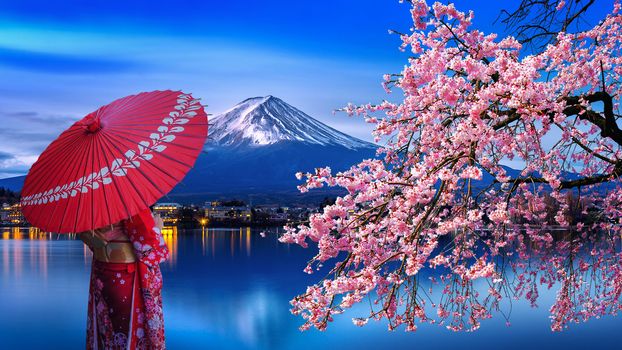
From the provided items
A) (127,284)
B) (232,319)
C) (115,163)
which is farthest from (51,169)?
(232,319)

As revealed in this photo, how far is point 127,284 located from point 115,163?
75 centimetres

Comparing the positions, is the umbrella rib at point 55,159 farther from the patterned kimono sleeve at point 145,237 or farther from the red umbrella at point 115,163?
the patterned kimono sleeve at point 145,237

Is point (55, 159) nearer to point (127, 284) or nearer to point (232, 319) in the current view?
point (127, 284)

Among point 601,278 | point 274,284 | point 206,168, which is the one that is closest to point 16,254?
point 274,284

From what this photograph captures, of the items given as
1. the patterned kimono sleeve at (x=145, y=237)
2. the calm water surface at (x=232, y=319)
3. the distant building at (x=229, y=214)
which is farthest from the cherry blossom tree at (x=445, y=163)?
the distant building at (x=229, y=214)

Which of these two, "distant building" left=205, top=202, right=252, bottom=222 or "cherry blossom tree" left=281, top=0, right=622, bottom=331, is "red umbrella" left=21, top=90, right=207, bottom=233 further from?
"distant building" left=205, top=202, right=252, bottom=222

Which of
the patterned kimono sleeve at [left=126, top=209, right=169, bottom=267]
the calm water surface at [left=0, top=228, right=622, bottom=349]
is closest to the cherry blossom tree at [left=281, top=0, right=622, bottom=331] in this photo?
the patterned kimono sleeve at [left=126, top=209, right=169, bottom=267]

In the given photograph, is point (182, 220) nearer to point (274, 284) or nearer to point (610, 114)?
point (274, 284)

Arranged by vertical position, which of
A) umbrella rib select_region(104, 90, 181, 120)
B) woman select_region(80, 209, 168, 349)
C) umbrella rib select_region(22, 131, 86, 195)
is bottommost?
woman select_region(80, 209, 168, 349)

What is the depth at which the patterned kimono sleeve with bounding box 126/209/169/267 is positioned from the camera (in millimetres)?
3691

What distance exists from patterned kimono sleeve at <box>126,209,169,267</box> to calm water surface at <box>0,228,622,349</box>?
11703 mm

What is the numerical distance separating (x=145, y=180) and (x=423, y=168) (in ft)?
5.06

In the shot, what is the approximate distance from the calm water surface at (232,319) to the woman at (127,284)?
37.7 feet

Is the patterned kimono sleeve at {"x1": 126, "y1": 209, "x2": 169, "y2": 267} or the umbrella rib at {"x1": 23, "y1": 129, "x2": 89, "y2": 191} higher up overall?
the umbrella rib at {"x1": 23, "y1": 129, "x2": 89, "y2": 191}
